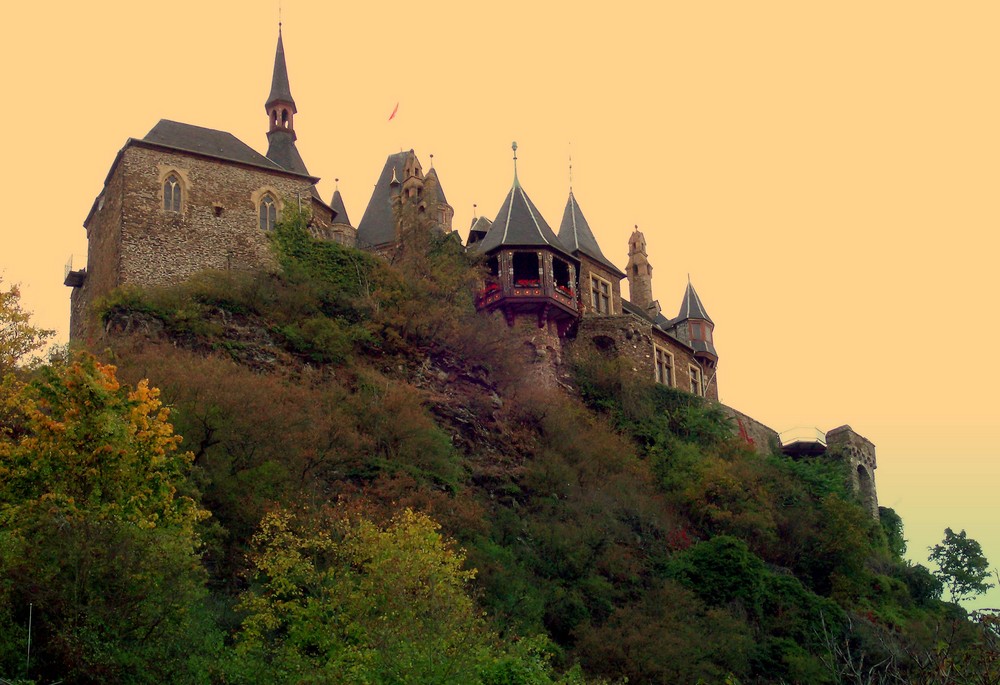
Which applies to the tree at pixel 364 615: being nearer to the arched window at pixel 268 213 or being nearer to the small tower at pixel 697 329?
the arched window at pixel 268 213

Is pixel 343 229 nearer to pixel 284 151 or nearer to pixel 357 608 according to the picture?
pixel 284 151

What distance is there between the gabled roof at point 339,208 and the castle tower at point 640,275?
16.5 m

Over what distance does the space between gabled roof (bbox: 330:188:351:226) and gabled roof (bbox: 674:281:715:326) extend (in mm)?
19395

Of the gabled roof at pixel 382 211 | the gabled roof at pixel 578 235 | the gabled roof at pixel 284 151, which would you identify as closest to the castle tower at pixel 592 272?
the gabled roof at pixel 578 235

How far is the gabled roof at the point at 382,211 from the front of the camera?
197 ft

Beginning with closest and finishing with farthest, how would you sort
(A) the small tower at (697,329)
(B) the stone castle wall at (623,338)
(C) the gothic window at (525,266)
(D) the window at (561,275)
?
(C) the gothic window at (525,266)
(B) the stone castle wall at (623,338)
(D) the window at (561,275)
(A) the small tower at (697,329)

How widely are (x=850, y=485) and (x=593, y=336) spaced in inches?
609

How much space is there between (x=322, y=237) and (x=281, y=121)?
11209 millimetres

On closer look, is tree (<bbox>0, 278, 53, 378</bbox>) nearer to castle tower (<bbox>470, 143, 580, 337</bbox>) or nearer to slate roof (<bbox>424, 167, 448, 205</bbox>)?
castle tower (<bbox>470, 143, 580, 337</bbox>)

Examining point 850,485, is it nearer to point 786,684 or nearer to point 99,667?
point 786,684

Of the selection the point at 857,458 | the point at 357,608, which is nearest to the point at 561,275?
the point at 857,458

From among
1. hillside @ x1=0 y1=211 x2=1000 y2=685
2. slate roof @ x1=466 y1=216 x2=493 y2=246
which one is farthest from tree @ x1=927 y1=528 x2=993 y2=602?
slate roof @ x1=466 y1=216 x2=493 y2=246

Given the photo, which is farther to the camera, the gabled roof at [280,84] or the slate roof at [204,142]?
the gabled roof at [280,84]

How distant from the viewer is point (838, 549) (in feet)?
157
